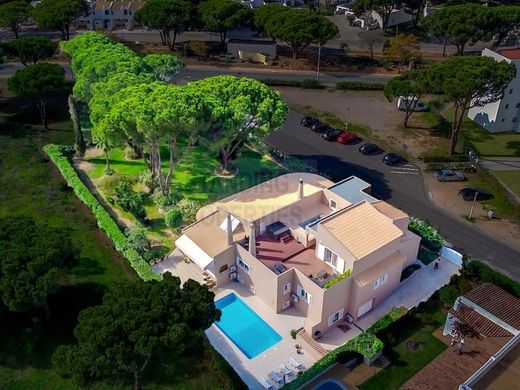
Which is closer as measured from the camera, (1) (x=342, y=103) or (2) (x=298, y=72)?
(1) (x=342, y=103)

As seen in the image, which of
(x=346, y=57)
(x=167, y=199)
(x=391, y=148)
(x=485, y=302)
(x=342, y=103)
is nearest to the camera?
(x=485, y=302)

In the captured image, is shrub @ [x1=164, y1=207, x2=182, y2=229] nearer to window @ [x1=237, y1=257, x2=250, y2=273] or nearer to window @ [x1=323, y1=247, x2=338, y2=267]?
window @ [x1=237, y1=257, x2=250, y2=273]

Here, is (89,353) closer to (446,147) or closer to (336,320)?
(336,320)

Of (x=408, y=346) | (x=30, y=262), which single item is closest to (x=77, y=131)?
(x=30, y=262)

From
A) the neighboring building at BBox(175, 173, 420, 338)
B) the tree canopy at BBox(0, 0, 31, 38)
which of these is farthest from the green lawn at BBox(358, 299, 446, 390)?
the tree canopy at BBox(0, 0, 31, 38)

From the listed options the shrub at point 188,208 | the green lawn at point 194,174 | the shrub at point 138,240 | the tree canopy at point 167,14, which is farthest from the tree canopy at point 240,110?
the tree canopy at point 167,14

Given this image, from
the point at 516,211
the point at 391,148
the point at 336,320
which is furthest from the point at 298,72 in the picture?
the point at 336,320
